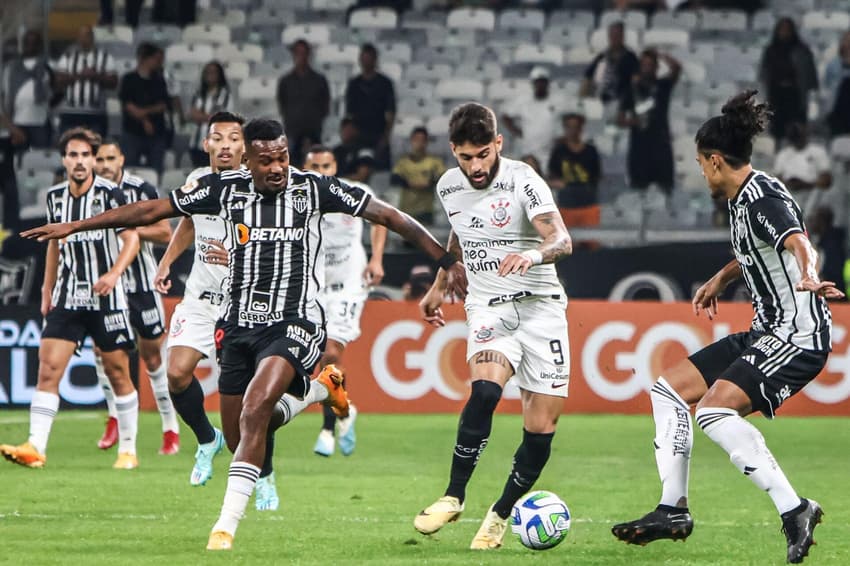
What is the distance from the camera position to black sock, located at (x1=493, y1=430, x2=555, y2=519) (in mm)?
7367

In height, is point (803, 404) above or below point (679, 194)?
below

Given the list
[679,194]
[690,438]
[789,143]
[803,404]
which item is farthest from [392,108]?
[690,438]

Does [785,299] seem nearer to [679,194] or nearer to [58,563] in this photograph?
[58,563]

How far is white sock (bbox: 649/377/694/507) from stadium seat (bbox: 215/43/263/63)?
1509 centimetres

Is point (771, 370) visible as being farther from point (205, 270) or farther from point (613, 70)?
point (613, 70)

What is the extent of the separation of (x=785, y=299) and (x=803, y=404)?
9.13m

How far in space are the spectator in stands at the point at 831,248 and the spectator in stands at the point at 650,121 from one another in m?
1.98

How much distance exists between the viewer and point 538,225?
7367 mm

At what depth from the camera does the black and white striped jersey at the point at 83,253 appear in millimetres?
10773

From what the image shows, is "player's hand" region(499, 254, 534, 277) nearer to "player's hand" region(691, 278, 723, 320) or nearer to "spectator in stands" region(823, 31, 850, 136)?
"player's hand" region(691, 278, 723, 320)

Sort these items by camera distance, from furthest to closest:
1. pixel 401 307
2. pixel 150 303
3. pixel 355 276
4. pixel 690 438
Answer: pixel 401 307 < pixel 355 276 < pixel 150 303 < pixel 690 438

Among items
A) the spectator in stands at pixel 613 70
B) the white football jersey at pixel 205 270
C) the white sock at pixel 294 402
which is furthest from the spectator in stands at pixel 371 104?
the white sock at pixel 294 402

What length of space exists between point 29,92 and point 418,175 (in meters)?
5.29

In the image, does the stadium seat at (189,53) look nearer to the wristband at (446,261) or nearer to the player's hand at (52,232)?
the player's hand at (52,232)
